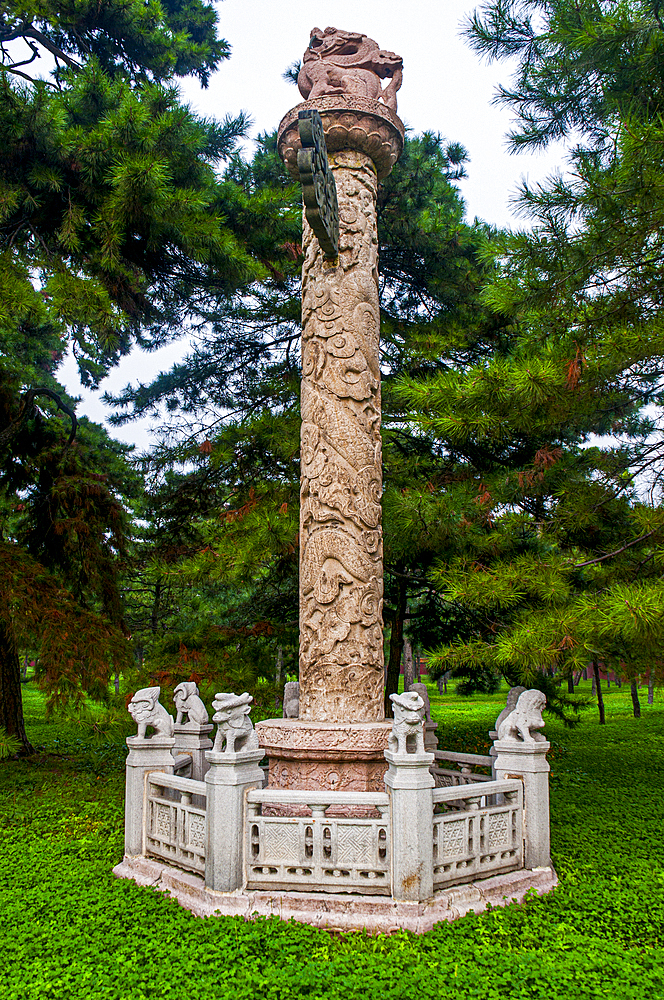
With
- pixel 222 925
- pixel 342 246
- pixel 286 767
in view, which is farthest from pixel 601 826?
pixel 342 246

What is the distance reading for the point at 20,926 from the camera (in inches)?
157

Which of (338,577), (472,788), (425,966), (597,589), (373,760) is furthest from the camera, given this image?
(597,589)

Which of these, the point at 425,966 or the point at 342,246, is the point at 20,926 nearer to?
the point at 425,966

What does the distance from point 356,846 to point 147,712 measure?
73.4 inches

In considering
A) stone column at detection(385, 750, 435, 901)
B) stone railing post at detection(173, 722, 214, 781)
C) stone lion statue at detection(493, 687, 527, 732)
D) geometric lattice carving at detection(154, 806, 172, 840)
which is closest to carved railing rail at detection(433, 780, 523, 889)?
stone column at detection(385, 750, 435, 901)

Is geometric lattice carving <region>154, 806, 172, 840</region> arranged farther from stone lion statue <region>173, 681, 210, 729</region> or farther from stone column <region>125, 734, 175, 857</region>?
stone lion statue <region>173, 681, 210, 729</region>

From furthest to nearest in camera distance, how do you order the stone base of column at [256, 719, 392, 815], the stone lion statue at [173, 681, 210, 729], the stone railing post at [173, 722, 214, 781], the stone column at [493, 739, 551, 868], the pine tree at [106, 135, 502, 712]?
the pine tree at [106, 135, 502, 712], the stone lion statue at [173, 681, 210, 729], the stone railing post at [173, 722, 214, 781], the stone base of column at [256, 719, 392, 815], the stone column at [493, 739, 551, 868]

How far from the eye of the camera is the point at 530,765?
478 cm

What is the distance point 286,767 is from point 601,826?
3.29 m

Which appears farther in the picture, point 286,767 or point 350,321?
point 350,321

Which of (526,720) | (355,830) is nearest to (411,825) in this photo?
(355,830)

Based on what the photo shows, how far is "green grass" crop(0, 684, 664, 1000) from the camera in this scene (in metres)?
3.27

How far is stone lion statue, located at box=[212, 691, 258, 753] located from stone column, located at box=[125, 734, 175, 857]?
97 cm

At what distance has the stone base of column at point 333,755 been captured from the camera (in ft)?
15.9
